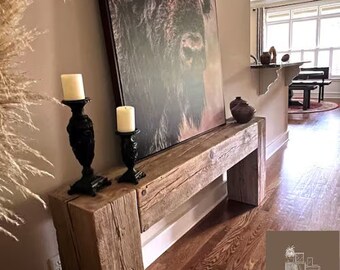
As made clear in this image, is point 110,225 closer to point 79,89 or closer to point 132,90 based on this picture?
point 79,89

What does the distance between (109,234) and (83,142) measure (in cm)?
36

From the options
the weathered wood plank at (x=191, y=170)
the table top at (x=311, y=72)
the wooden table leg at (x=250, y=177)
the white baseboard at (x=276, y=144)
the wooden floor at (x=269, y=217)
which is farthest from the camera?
the table top at (x=311, y=72)

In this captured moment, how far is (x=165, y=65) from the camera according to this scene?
1.67 meters

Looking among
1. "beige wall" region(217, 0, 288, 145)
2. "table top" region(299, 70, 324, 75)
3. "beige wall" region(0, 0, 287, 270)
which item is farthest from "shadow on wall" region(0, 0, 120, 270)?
"table top" region(299, 70, 324, 75)

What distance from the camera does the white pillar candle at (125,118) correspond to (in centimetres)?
116

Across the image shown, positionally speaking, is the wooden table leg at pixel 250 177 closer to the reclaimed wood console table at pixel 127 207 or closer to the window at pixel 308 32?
the reclaimed wood console table at pixel 127 207

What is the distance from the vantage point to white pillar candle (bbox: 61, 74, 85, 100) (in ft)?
3.50

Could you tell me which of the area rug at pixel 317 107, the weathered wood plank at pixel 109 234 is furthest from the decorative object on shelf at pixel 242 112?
the area rug at pixel 317 107

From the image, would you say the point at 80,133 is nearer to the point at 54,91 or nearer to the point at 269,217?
the point at 54,91

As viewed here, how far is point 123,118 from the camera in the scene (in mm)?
1170

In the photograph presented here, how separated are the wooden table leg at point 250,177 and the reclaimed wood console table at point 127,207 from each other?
2.00 feet

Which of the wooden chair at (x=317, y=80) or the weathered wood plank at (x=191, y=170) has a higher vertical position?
the weathered wood plank at (x=191, y=170)

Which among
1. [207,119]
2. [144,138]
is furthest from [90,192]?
[207,119]

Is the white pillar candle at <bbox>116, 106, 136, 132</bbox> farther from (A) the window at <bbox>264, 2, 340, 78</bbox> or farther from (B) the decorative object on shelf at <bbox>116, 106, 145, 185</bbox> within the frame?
(A) the window at <bbox>264, 2, 340, 78</bbox>
